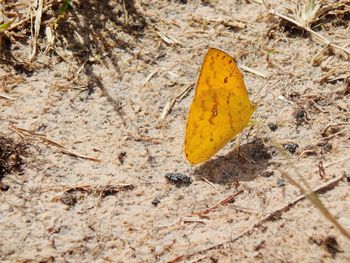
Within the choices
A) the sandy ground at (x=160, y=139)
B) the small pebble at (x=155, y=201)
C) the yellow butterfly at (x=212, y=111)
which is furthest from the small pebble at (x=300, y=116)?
the small pebble at (x=155, y=201)

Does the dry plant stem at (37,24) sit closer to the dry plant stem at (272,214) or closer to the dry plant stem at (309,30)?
the dry plant stem at (309,30)

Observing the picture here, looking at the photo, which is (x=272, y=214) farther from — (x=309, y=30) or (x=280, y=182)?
(x=309, y=30)

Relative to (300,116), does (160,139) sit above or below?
below

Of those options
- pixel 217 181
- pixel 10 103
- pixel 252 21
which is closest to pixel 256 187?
pixel 217 181

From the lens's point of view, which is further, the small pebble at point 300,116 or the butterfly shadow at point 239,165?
the small pebble at point 300,116

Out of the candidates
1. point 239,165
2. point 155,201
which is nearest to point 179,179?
point 155,201

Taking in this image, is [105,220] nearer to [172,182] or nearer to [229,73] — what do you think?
[172,182]
